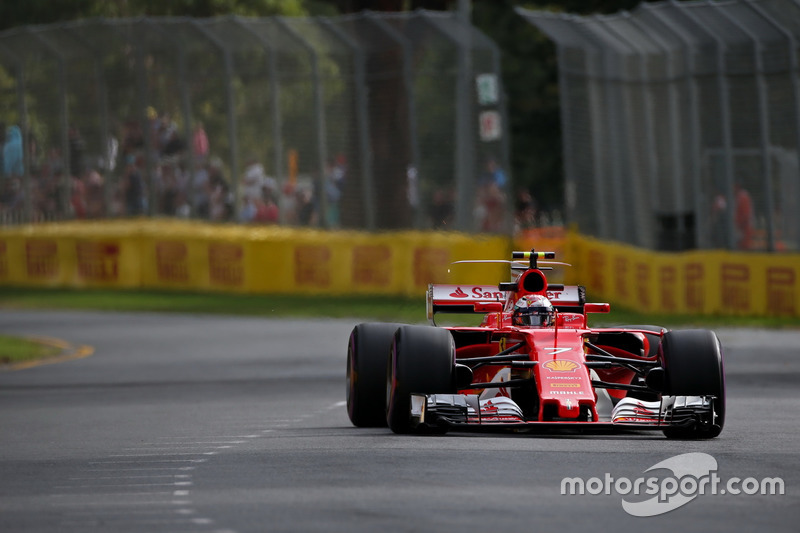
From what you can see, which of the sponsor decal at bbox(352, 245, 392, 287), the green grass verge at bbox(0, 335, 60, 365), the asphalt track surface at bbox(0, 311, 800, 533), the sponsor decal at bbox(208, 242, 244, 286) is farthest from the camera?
the sponsor decal at bbox(208, 242, 244, 286)

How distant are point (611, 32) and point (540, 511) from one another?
17636mm

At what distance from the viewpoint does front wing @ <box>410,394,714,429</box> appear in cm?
1152

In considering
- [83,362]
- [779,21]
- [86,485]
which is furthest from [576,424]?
[779,21]

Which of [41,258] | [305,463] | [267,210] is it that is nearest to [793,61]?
[267,210]

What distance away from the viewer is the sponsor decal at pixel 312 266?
29922mm

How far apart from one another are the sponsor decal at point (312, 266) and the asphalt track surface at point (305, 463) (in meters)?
11.4

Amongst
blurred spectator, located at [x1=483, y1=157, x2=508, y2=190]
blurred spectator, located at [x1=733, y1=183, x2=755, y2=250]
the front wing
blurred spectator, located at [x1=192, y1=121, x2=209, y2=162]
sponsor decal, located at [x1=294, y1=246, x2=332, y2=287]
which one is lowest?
the front wing

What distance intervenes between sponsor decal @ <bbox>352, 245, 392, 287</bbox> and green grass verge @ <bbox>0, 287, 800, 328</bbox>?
29 centimetres

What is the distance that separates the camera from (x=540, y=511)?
350 inches

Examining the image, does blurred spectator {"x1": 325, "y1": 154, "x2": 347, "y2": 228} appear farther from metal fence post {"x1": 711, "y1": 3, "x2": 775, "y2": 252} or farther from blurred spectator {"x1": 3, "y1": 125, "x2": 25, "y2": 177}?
metal fence post {"x1": 711, "y1": 3, "x2": 775, "y2": 252}

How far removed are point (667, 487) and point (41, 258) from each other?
24312 mm

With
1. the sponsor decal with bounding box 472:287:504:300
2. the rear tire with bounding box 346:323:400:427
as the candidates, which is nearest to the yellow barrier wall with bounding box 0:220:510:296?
the sponsor decal with bounding box 472:287:504:300

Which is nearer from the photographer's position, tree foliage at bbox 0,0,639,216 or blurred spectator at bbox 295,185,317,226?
blurred spectator at bbox 295,185,317,226

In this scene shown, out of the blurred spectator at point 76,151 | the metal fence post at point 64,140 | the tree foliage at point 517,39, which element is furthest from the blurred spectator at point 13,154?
the tree foliage at point 517,39
